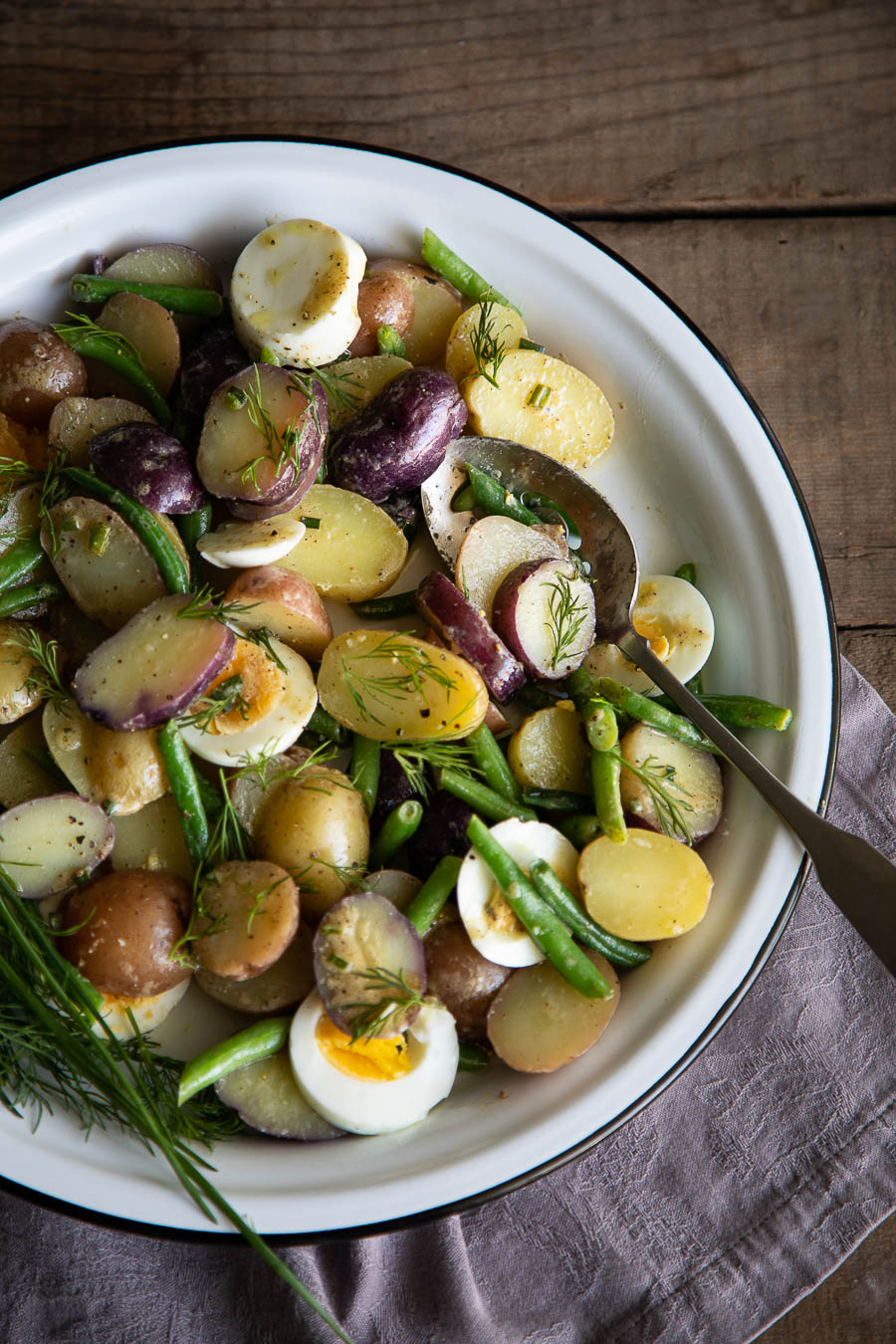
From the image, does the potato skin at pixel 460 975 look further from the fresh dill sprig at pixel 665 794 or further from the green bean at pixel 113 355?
the green bean at pixel 113 355

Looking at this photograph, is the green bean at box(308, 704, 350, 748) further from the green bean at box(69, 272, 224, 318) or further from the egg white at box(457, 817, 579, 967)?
the green bean at box(69, 272, 224, 318)

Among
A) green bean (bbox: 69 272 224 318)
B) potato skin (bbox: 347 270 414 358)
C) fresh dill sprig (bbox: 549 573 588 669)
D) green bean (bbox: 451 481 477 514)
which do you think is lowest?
fresh dill sprig (bbox: 549 573 588 669)

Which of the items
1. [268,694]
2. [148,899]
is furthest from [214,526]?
[148,899]

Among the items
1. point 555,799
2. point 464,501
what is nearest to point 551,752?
point 555,799

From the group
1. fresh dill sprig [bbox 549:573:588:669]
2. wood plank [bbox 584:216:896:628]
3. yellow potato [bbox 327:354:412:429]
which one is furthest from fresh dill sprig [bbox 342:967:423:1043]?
wood plank [bbox 584:216:896:628]

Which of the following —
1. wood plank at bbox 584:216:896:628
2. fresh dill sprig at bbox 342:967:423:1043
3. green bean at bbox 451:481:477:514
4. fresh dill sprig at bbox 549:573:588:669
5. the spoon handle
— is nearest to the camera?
fresh dill sprig at bbox 342:967:423:1043

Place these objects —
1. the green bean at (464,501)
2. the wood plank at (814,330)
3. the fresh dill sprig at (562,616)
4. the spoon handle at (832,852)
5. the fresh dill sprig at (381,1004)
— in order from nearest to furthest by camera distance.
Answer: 1. the fresh dill sprig at (381,1004)
2. the spoon handle at (832,852)
3. the fresh dill sprig at (562,616)
4. the green bean at (464,501)
5. the wood plank at (814,330)

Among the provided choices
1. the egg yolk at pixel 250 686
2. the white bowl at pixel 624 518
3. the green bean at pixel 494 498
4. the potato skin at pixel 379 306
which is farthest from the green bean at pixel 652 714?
the potato skin at pixel 379 306
